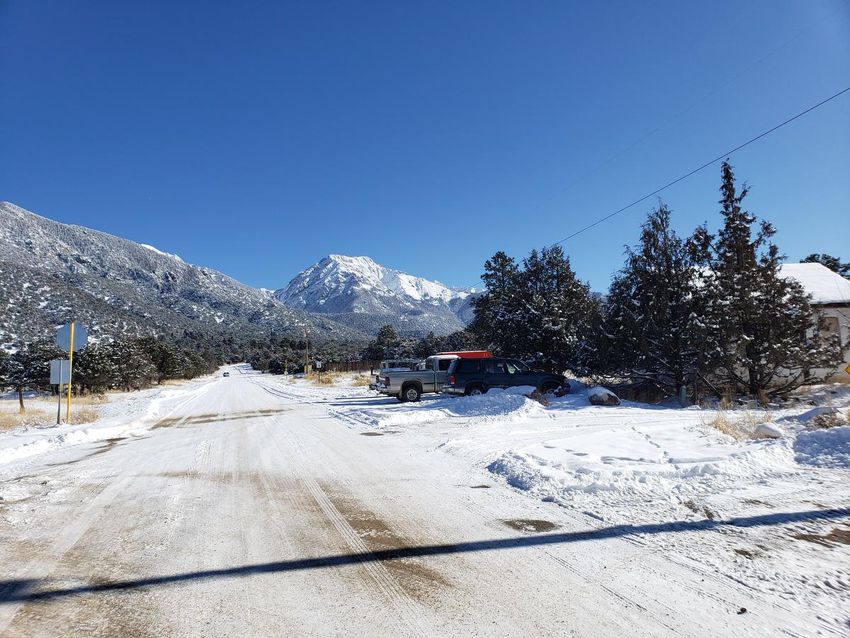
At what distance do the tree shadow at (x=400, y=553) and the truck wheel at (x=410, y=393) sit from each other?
16.2 metres

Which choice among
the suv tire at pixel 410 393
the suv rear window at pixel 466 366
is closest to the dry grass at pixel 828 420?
the suv rear window at pixel 466 366

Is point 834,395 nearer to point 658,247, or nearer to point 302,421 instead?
point 658,247

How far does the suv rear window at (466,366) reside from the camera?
19.2 m

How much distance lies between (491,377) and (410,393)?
3.93 metres

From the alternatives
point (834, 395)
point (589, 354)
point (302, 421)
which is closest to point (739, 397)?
point (834, 395)

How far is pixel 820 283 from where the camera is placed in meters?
24.8

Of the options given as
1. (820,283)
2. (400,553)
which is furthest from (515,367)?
(820,283)

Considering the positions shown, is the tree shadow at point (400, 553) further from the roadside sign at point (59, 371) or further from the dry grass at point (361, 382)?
the dry grass at point (361, 382)

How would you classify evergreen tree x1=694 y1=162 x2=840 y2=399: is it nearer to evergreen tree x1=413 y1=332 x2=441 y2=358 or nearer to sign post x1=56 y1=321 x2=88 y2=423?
sign post x1=56 y1=321 x2=88 y2=423

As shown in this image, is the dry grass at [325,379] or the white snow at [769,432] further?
the dry grass at [325,379]

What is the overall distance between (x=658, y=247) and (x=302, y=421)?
1577 centimetres

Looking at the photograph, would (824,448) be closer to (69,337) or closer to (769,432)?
(769,432)

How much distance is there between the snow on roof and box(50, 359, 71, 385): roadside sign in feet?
97.0

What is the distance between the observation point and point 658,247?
1889cm
